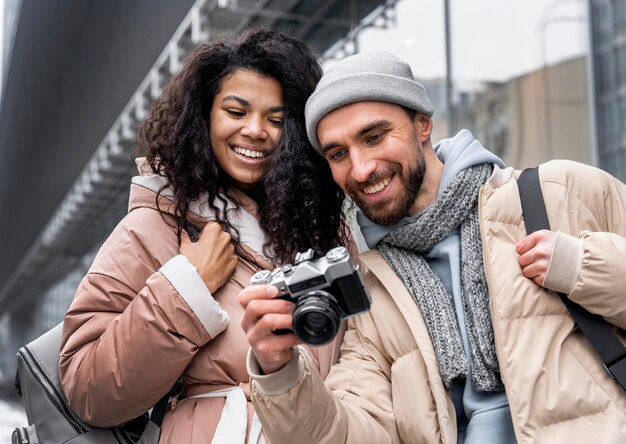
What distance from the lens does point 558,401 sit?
6.77 ft

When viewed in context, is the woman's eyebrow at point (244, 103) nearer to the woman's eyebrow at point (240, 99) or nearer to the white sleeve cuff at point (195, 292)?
the woman's eyebrow at point (240, 99)

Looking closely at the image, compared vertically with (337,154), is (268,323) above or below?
below

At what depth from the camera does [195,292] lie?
234cm

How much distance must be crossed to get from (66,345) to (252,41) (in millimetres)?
1128

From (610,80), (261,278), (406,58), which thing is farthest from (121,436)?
(406,58)

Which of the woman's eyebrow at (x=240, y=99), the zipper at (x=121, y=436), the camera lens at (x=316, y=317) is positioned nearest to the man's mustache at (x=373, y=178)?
the woman's eyebrow at (x=240, y=99)

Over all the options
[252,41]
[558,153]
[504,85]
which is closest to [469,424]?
[252,41]

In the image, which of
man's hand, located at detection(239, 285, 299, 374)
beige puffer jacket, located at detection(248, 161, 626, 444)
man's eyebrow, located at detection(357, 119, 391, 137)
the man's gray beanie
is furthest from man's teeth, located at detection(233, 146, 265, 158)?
man's hand, located at detection(239, 285, 299, 374)

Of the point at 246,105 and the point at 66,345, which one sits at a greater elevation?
the point at 246,105

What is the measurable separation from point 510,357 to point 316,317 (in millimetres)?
576

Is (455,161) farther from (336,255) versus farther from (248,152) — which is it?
(336,255)

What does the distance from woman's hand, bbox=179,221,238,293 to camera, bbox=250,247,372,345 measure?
0.62 meters

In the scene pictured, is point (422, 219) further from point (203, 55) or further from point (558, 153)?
point (558, 153)

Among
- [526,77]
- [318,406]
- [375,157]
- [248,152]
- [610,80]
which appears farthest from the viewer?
[526,77]
